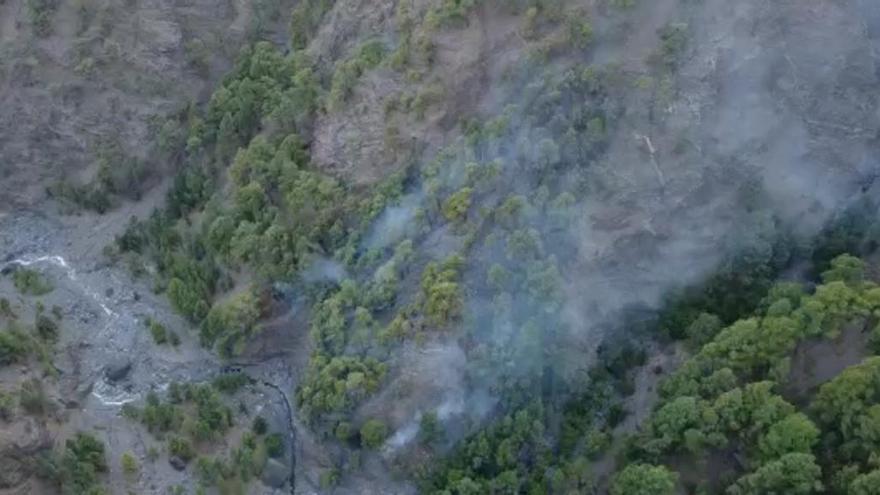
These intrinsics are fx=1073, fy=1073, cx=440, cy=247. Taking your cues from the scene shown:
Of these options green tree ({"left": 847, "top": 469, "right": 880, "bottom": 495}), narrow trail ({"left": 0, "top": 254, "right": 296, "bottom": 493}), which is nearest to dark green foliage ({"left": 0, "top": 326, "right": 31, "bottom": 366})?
narrow trail ({"left": 0, "top": 254, "right": 296, "bottom": 493})

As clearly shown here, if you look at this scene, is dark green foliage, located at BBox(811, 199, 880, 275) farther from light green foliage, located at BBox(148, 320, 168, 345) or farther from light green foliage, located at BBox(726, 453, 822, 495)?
light green foliage, located at BBox(148, 320, 168, 345)

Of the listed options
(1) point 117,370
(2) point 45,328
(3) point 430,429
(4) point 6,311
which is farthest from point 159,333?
(3) point 430,429

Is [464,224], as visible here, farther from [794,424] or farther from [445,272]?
[794,424]

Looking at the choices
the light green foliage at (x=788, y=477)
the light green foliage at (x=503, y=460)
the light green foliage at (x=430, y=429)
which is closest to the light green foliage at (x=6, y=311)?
the light green foliage at (x=430, y=429)

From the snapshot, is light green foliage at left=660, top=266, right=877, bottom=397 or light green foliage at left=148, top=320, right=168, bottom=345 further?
light green foliage at left=148, top=320, right=168, bottom=345

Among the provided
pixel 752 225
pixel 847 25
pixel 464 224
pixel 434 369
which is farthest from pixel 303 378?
pixel 847 25

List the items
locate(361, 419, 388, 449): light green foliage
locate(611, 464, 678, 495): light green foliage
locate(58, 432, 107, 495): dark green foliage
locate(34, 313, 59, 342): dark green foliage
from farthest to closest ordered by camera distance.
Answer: locate(34, 313, 59, 342): dark green foliage → locate(361, 419, 388, 449): light green foliage → locate(58, 432, 107, 495): dark green foliage → locate(611, 464, 678, 495): light green foliage
